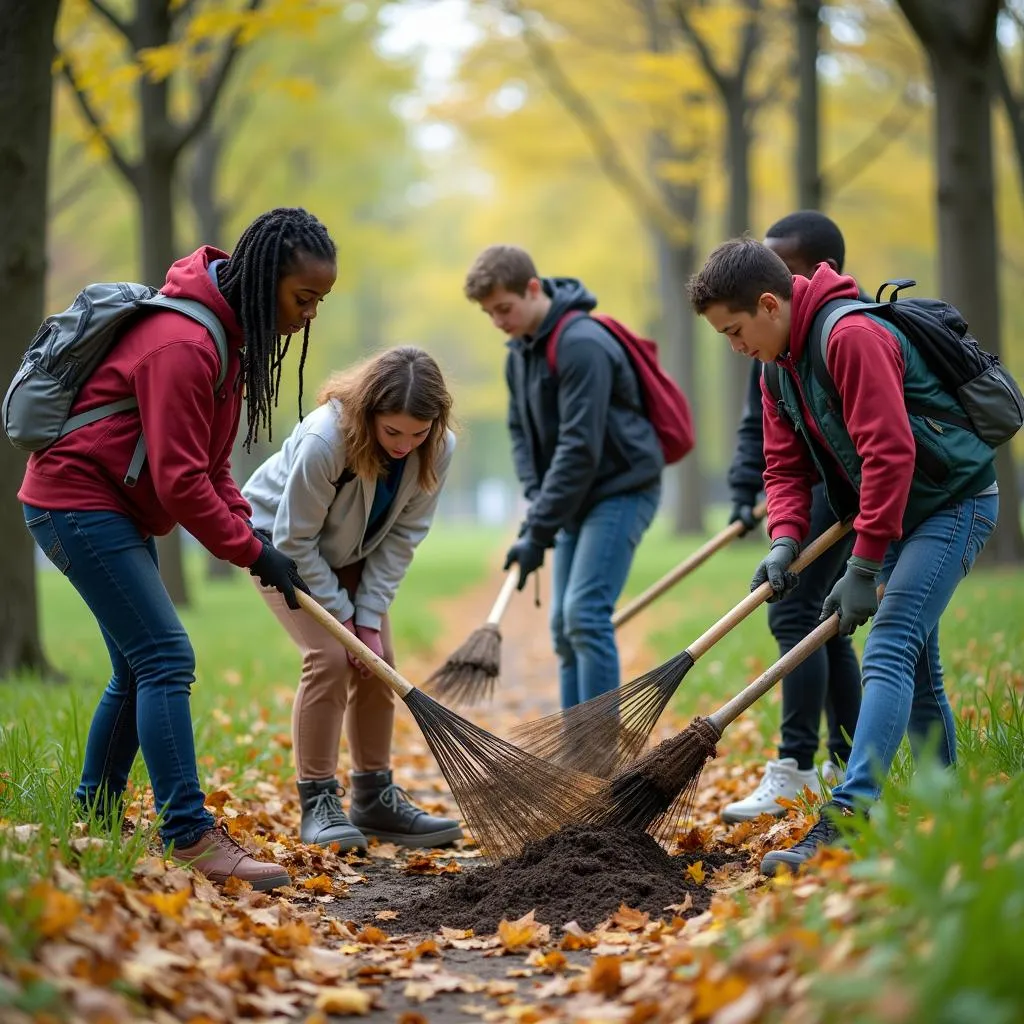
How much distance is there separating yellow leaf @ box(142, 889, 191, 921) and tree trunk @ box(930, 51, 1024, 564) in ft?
25.8

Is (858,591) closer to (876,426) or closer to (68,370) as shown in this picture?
(876,426)

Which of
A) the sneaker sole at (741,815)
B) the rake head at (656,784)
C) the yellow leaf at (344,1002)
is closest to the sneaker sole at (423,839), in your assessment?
the rake head at (656,784)

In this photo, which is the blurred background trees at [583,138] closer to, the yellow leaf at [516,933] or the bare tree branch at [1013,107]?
the bare tree branch at [1013,107]

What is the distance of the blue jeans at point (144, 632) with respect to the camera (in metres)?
3.41

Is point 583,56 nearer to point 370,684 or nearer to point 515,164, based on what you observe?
point 515,164

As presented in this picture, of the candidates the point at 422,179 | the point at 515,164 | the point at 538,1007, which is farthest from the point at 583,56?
the point at 538,1007

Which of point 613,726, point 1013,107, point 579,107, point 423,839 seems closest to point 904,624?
point 613,726

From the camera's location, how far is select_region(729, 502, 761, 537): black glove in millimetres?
5082

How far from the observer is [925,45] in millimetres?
8797

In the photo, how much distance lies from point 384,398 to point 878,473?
1.65 m

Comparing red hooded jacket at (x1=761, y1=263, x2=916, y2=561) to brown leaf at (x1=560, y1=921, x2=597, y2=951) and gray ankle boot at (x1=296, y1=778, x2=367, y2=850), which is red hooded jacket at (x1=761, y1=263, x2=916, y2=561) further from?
gray ankle boot at (x1=296, y1=778, x2=367, y2=850)

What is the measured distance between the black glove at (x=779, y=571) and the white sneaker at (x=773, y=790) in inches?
30.3

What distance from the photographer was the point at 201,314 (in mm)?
3492

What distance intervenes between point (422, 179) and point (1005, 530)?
16.5 meters
